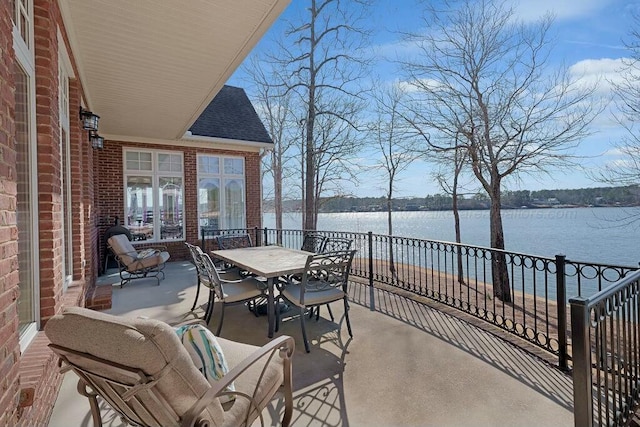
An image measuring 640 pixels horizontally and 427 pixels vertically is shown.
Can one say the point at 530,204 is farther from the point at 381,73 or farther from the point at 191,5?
the point at 191,5

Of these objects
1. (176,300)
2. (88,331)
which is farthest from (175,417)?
(176,300)

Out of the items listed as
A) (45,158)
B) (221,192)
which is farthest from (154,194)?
(45,158)

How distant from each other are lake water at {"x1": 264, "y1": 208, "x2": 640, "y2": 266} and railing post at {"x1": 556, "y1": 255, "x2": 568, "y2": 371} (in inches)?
15.2

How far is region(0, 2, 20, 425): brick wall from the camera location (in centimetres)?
138

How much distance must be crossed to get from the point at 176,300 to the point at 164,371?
399 centimetres

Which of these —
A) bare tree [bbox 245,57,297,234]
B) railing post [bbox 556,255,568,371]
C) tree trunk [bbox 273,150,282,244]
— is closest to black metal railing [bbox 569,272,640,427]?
railing post [bbox 556,255,568,371]

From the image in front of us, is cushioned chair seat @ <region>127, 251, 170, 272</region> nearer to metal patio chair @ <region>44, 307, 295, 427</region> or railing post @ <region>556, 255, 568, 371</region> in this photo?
metal patio chair @ <region>44, 307, 295, 427</region>

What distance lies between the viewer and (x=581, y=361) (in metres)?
1.56

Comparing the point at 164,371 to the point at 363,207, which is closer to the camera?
the point at 164,371

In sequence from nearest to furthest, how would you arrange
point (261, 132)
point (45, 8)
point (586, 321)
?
point (586, 321) < point (45, 8) < point (261, 132)

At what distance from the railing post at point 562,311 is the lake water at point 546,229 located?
1.27 ft

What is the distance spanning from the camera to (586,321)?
1544 mm

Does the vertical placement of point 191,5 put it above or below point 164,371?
above

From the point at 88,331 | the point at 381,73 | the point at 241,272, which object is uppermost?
the point at 381,73
